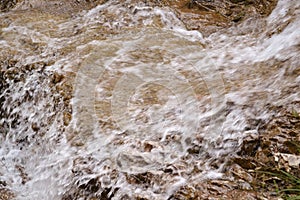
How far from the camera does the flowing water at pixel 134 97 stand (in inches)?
144

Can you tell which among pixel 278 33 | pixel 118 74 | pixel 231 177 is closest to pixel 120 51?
pixel 118 74

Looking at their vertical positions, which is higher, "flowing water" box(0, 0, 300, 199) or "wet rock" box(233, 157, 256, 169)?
"wet rock" box(233, 157, 256, 169)

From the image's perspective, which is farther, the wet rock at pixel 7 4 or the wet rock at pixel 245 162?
the wet rock at pixel 7 4

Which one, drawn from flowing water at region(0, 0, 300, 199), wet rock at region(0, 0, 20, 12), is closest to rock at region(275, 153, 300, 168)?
flowing water at region(0, 0, 300, 199)

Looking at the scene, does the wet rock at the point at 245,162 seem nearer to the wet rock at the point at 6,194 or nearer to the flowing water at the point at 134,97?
the flowing water at the point at 134,97

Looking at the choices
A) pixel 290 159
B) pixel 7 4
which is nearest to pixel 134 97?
pixel 290 159

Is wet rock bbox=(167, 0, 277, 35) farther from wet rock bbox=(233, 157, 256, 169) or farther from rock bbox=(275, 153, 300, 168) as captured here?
rock bbox=(275, 153, 300, 168)

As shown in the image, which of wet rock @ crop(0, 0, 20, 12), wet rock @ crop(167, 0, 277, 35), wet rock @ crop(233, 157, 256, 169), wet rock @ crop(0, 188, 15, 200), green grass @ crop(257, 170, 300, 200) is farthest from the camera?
wet rock @ crop(0, 0, 20, 12)

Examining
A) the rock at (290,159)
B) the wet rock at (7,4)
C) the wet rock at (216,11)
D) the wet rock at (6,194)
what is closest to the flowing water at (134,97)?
the wet rock at (6,194)

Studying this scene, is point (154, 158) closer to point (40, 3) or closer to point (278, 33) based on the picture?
point (278, 33)

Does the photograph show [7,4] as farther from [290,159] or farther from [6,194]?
[290,159]

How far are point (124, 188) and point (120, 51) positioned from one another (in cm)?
252

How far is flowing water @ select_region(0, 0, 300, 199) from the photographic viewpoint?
3.65 metres

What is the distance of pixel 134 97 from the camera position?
4789mm
